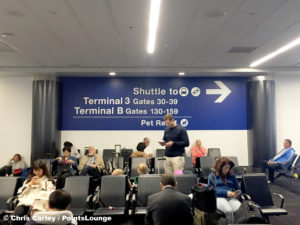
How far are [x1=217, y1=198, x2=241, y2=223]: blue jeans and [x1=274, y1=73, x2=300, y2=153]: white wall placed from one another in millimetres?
6161

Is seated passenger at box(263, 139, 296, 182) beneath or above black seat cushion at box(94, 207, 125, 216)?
above

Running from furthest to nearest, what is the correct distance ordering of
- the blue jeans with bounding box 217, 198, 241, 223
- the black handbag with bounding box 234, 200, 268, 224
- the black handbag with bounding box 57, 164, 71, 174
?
the black handbag with bounding box 57, 164, 71, 174, the blue jeans with bounding box 217, 198, 241, 223, the black handbag with bounding box 234, 200, 268, 224

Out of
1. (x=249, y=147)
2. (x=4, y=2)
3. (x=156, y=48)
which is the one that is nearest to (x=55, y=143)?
(x=156, y=48)

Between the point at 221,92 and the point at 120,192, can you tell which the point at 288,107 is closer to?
the point at 221,92

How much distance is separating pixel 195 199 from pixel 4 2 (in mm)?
3735

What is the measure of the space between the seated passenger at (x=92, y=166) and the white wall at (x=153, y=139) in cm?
231

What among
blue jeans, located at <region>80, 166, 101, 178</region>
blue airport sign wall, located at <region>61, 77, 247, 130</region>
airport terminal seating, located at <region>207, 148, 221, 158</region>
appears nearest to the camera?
blue jeans, located at <region>80, 166, 101, 178</region>

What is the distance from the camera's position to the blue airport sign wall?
860cm

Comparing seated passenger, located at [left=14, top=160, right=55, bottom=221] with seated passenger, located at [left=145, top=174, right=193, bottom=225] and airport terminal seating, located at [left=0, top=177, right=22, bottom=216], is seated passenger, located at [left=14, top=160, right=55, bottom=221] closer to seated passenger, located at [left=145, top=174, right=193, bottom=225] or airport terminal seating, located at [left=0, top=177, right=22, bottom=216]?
airport terminal seating, located at [left=0, top=177, right=22, bottom=216]

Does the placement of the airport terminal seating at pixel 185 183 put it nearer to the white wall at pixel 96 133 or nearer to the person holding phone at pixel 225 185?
the person holding phone at pixel 225 185

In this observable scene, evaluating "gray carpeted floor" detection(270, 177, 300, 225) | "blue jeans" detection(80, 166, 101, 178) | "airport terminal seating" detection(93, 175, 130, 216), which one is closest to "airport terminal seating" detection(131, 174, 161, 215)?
"airport terminal seating" detection(93, 175, 130, 216)

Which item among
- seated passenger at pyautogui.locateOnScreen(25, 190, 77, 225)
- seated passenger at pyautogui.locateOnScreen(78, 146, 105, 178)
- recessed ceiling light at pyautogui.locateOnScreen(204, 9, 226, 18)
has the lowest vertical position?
seated passenger at pyautogui.locateOnScreen(78, 146, 105, 178)

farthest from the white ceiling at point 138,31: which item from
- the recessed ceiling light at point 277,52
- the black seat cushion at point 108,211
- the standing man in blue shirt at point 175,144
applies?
the black seat cushion at point 108,211

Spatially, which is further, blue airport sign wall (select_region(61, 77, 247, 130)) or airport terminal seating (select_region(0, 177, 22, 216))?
blue airport sign wall (select_region(61, 77, 247, 130))
